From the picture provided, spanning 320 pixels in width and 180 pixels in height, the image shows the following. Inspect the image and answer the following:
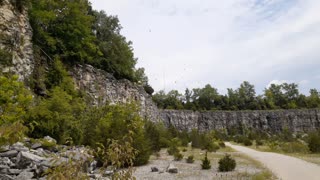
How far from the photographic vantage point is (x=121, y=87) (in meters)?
25.9

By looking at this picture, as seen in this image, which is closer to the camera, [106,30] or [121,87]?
[121,87]

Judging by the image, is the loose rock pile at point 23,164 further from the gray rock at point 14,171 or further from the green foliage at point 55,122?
the green foliage at point 55,122

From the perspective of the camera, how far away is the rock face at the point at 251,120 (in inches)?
1772

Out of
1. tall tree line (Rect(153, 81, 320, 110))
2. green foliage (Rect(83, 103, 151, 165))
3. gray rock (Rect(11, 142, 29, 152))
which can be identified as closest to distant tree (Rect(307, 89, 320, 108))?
tall tree line (Rect(153, 81, 320, 110))

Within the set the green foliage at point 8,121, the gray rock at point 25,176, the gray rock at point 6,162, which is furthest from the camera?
the gray rock at point 6,162

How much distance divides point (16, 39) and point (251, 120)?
39.0 meters

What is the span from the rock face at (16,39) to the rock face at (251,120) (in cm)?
2906

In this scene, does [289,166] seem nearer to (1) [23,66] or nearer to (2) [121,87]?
(1) [23,66]

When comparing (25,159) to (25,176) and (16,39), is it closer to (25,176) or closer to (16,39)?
(25,176)

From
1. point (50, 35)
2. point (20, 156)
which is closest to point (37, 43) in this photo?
point (50, 35)

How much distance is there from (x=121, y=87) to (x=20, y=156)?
1869cm

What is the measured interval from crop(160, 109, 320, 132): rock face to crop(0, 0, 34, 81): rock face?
29.1m

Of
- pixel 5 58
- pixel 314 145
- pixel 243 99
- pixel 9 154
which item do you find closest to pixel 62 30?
pixel 5 58

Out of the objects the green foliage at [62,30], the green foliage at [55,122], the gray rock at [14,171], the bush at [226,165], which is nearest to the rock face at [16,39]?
the green foliage at [55,122]
